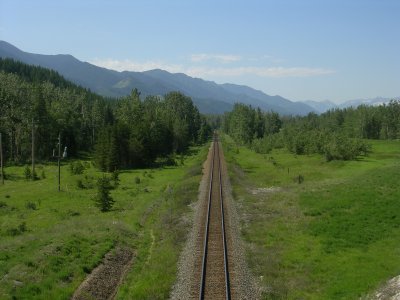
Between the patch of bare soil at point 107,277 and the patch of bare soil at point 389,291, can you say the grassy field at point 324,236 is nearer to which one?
the patch of bare soil at point 389,291

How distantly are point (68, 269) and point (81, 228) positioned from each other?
9.87 meters

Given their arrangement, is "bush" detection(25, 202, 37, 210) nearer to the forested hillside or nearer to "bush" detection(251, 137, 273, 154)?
the forested hillside

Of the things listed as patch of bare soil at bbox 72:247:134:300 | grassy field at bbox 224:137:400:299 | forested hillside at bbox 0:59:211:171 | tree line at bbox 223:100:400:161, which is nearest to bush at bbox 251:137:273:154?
tree line at bbox 223:100:400:161

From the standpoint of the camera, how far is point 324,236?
1150 inches

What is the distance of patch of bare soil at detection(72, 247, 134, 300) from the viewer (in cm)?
2033

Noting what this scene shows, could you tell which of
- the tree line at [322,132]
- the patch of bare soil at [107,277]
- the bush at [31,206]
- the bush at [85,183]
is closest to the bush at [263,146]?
the tree line at [322,132]

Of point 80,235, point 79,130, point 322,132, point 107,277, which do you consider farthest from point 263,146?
point 107,277

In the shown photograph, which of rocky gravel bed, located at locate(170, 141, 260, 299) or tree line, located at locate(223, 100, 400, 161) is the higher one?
tree line, located at locate(223, 100, 400, 161)

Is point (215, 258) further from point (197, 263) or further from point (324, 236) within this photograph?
point (324, 236)

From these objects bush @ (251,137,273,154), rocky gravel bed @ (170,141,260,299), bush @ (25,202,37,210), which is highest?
bush @ (251,137,273,154)

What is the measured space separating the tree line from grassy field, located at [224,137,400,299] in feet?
130

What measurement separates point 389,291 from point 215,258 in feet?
32.2

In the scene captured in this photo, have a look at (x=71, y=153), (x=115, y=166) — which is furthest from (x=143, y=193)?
(x=71, y=153)

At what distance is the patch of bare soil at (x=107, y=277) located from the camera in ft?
66.7
